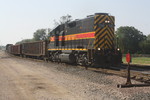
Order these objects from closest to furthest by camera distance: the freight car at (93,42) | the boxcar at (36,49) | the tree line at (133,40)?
the freight car at (93,42) → the boxcar at (36,49) → the tree line at (133,40)

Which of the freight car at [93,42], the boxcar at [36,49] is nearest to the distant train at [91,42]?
the freight car at [93,42]

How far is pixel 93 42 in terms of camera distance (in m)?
15.9

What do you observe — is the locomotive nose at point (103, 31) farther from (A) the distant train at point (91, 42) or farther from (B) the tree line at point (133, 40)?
(B) the tree line at point (133, 40)

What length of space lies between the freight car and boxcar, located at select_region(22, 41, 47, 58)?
7850 millimetres

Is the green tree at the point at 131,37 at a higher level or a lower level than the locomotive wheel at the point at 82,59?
higher

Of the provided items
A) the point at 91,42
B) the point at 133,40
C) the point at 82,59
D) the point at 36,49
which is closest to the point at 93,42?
the point at 91,42

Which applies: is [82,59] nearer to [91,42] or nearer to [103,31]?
[91,42]

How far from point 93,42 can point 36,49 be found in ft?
55.5

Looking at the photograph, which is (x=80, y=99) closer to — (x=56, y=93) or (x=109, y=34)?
(x=56, y=93)

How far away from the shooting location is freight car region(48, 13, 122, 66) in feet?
50.2

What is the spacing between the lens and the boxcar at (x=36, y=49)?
1058 inches

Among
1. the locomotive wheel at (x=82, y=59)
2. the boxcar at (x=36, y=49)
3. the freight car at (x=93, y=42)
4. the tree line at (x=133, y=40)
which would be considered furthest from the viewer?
the tree line at (x=133, y=40)

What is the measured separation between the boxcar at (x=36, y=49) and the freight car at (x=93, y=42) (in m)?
7.85

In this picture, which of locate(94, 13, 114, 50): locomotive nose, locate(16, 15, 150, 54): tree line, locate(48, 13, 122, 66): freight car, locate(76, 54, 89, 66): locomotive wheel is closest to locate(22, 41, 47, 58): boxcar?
locate(48, 13, 122, 66): freight car
